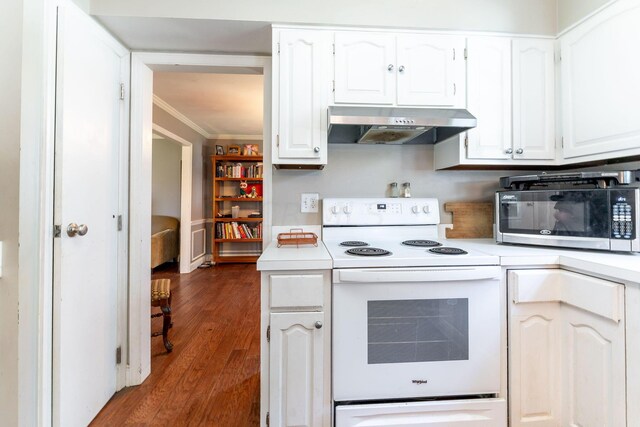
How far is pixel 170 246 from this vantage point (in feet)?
14.8

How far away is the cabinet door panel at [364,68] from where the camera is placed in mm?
1534

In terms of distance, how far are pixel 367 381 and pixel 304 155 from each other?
3.71 ft

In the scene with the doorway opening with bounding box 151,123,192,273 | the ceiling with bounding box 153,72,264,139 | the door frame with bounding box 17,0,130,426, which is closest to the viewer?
the door frame with bounding box 17,0,130,426

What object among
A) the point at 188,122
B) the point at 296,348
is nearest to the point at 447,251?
the point at 296,348

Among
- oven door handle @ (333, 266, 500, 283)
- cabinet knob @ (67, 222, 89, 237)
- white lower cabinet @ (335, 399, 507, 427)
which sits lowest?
white lower cabinet @ (335, 399, 507, 427)

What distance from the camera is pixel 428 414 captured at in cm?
119

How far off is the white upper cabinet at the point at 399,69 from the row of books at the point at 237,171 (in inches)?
143

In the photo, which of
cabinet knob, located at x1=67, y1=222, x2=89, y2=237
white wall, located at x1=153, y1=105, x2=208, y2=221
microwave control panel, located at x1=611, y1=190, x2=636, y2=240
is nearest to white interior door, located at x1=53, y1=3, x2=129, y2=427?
cabinet knob, located at x1=67, y1=222, x2=89, y2=237

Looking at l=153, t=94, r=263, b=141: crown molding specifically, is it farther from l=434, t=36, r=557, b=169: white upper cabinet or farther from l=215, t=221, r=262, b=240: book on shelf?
l=434, t=36, r=557, b=169: white upper cabinet

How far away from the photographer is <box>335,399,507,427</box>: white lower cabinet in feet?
3.80

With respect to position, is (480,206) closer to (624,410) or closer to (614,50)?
(614,50)

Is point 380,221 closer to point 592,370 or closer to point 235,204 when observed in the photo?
point 592,370

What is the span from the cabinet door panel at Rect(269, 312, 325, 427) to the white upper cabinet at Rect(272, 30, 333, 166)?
84cm

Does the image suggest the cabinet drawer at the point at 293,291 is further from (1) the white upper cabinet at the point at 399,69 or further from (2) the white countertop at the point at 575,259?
(1) the white upper cabinet at the point at 399,69
